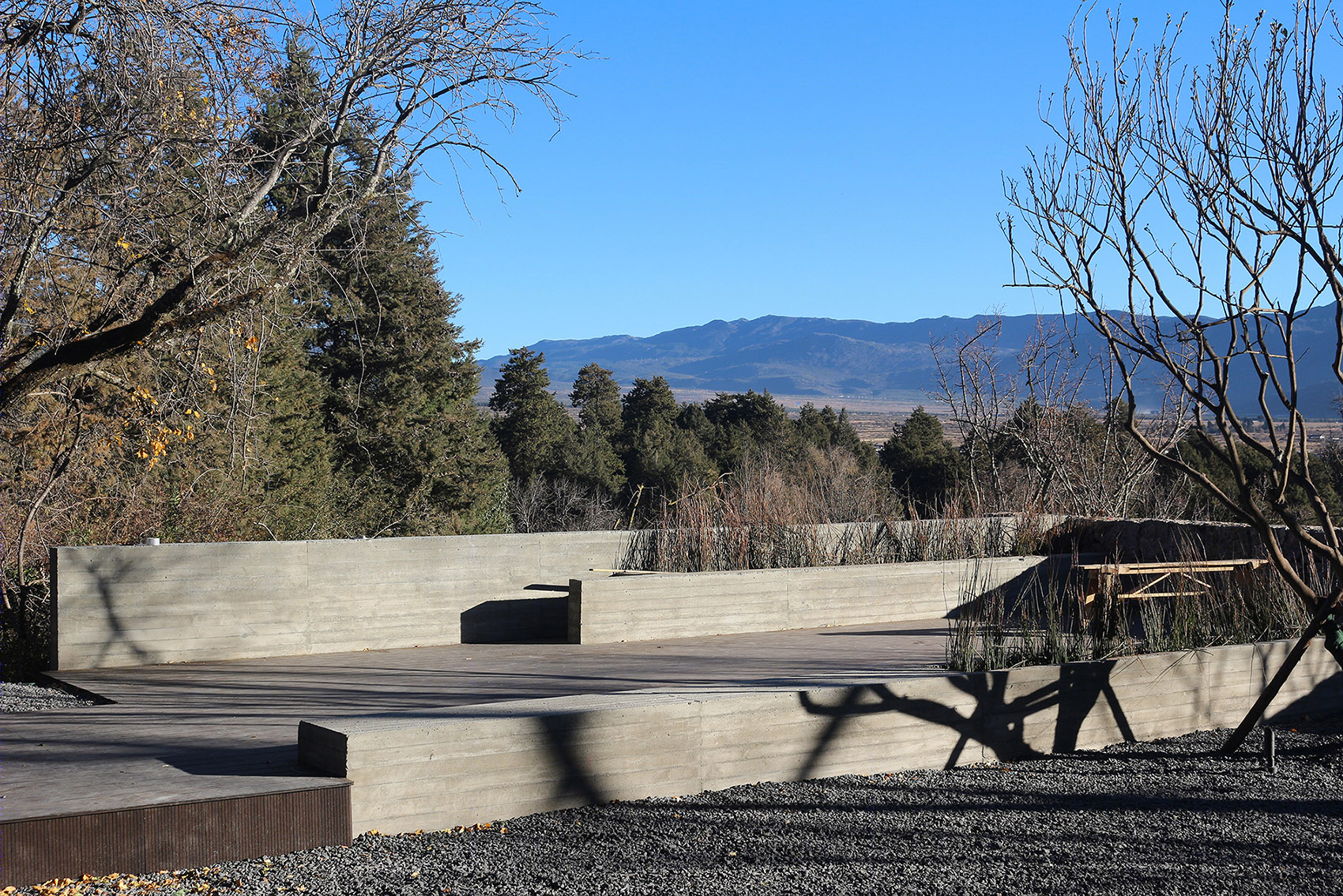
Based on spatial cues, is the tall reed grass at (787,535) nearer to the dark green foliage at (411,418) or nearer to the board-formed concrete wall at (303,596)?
the board-formed concrete wall at (303,596)

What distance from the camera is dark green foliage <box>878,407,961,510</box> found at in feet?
94.7

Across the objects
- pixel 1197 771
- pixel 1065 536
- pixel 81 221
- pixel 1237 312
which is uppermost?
pixel 81 221

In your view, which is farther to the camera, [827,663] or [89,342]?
[827,663]

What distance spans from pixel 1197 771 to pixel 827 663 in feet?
6.88

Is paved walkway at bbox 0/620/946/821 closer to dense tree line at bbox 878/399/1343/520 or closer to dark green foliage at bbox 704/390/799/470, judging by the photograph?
dense tree line at bbox 878/399/1343/520

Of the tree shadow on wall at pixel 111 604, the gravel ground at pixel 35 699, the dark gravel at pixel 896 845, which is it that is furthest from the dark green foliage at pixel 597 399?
the dark gravel at pixel 896 845

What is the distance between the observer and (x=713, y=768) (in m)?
4.24

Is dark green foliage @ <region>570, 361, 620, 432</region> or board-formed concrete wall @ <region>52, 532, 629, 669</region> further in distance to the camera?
dark green foliage @ <region>570, 361, 620, 432</region>

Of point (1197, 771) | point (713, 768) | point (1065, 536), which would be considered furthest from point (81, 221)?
point (1065, 536)

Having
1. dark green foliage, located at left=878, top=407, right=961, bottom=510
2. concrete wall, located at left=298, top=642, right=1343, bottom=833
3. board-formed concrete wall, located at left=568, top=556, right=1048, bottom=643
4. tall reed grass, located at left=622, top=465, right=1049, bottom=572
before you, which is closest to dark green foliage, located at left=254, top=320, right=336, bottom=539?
tall reed grass, located at left=622, top=465, right=1049, bottom=572

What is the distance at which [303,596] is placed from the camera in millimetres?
Result: 6680

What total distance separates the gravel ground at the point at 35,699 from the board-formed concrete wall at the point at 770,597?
2.99 meters

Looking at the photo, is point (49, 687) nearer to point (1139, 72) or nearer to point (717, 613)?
point (717, 613)

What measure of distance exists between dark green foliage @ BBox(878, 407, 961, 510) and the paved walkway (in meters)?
21.3
